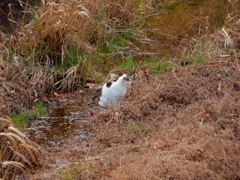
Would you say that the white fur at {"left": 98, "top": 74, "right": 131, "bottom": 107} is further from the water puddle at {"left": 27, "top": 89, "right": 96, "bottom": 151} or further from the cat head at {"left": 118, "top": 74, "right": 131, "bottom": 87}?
the water puddle at {"left": 27, "top": 89, "right": 96, "bottom": 151}

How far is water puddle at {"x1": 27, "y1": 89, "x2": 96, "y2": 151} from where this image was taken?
4297mm

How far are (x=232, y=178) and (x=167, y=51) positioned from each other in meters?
4.91

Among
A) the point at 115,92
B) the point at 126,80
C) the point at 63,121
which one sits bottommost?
the point at 63,121

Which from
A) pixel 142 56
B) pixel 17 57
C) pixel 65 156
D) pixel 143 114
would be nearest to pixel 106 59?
pixel 142 56

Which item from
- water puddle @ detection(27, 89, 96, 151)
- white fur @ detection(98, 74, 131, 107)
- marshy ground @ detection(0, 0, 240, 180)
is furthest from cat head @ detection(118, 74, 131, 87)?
water puddle @ detection(27, 89, 96, 151)

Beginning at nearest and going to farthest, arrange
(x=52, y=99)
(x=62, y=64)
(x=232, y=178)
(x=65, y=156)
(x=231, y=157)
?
(x=232, y=178), (x=231, y=157), (x=65, y=156), (x=52, y=99), (x=62, y=64)

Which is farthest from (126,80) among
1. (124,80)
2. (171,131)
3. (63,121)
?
(171,131)

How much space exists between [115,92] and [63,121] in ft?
2.62

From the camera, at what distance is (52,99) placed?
563cm

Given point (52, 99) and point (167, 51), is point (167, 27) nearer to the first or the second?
point (167, 51)

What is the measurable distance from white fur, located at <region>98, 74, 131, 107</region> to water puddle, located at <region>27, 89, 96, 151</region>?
1.07 feet

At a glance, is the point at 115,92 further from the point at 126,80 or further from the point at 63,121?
the point at 63,121

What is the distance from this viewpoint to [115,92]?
196 inches

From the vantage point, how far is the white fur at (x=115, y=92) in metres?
4.98
